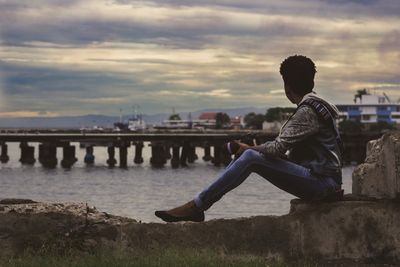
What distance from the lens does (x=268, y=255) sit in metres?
8.07

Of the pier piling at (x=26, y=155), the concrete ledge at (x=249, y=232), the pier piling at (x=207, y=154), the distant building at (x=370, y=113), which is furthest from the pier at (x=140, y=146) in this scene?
the distant building at (x=370, y=113)

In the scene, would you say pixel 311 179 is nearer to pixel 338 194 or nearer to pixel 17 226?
pixel 338 194

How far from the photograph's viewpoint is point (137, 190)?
172 feet

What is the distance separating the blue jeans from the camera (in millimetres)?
7648

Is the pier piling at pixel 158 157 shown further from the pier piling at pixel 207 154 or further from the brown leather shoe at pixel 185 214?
the brown leather shoe at pixel 185 214

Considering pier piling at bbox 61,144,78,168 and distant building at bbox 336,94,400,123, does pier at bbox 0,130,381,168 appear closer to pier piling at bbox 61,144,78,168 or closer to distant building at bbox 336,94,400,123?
pier piling at bbox 61,144,78,168

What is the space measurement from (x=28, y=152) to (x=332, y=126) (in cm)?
8063

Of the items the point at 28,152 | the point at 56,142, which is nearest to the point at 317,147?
the point at 56,142

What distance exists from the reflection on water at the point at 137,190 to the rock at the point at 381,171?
2376cm

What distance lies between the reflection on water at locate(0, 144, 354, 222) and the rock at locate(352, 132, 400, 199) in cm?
2376

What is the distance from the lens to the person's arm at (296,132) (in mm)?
7598

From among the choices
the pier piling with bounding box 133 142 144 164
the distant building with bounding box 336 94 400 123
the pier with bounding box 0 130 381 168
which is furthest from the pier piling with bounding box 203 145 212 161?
the distant building with bounding box 336 94 400 123

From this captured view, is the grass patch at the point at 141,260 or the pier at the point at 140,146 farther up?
the grass patch at the point at 141,260

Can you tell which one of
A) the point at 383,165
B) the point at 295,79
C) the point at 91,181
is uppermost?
the point at 295,79
